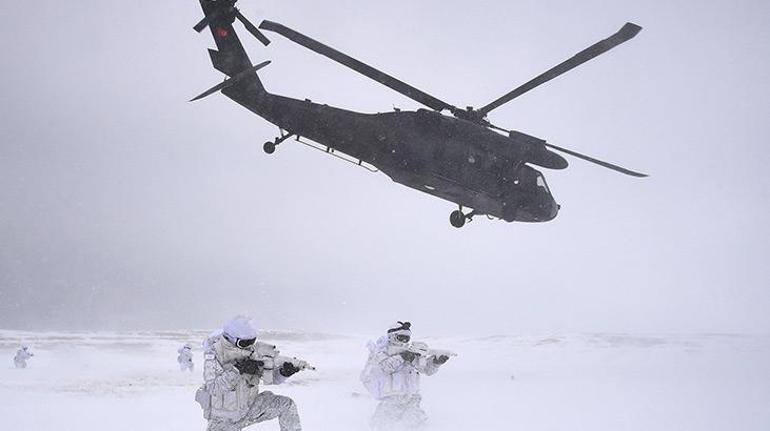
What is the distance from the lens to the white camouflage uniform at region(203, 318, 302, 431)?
202 inches

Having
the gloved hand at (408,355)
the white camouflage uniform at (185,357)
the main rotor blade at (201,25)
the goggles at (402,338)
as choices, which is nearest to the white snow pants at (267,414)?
the gloved hand at (408,355)

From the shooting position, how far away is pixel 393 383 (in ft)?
27.1

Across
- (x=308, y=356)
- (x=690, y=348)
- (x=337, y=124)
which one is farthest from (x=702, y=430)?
(x=308, y=356)

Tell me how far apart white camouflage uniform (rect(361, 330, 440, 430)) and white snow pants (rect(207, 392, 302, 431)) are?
3070mm

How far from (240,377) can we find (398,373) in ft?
11.7

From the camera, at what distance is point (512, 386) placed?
13.9m

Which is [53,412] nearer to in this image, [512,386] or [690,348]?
[512,386]

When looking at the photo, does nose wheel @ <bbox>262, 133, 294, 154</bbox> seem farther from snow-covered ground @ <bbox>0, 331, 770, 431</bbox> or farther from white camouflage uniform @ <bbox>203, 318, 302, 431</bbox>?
white camouflage uniform @ <bbox>203, 318, 302, 431</bbox>

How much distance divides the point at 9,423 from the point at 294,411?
6.16 m

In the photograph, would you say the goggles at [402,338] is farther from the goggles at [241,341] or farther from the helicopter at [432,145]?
the helicopter at [432,145]

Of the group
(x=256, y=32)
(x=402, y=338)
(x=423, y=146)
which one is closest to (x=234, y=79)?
(x=256, y=32)

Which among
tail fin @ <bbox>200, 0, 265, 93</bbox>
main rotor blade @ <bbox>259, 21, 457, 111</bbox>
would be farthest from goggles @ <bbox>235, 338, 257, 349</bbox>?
tail fin @ <bbox>200, 0, 265, 93</bbox>

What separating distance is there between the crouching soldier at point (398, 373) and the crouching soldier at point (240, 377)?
3.07 metres

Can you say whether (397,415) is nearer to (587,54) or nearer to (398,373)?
(398,373)
